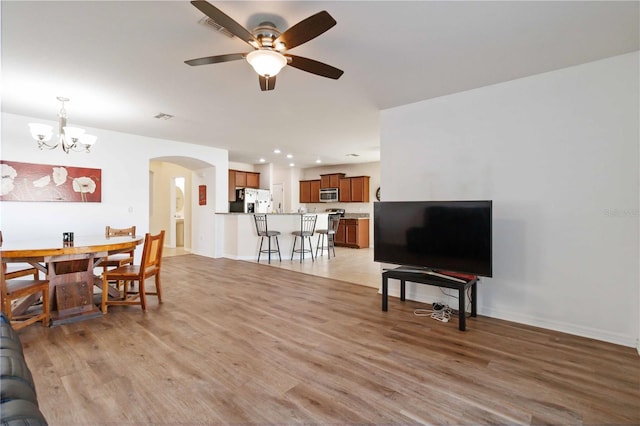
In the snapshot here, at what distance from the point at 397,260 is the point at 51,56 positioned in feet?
12.8

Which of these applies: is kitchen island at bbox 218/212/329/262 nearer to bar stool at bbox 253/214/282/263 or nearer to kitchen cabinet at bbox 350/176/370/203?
bar stool at bbox 253/214/282/263

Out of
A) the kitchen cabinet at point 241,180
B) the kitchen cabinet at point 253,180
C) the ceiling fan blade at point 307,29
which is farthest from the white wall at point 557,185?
the kitchen cabinet at point 253,180

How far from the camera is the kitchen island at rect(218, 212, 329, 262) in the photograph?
679 centimetres

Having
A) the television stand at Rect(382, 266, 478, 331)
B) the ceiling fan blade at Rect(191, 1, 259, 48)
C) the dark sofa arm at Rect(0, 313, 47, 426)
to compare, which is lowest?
the television stand at Rect(382, 266, 478, 331)

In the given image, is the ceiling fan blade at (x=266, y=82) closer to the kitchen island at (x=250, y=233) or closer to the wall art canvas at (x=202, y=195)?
the kitchen island at (x=250, y=233)

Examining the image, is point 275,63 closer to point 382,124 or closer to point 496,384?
point 382,124

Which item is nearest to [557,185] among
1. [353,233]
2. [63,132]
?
[63,132]

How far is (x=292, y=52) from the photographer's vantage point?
2.69 m

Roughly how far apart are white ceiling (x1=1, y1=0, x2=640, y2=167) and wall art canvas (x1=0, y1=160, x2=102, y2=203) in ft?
2.72

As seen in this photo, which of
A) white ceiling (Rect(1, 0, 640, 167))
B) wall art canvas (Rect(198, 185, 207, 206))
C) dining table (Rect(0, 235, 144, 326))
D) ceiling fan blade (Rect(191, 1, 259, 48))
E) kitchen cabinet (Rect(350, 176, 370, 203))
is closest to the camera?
ceiling fan blade (Rect(191, 1, 259, 48))

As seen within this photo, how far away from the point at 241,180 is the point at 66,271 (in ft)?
19.9

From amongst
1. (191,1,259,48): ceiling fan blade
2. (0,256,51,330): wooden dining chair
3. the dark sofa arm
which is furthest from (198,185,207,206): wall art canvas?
the dark sofa arm

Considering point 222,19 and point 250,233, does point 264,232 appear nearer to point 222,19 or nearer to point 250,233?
point 250,233

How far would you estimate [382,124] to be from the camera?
414 cm
